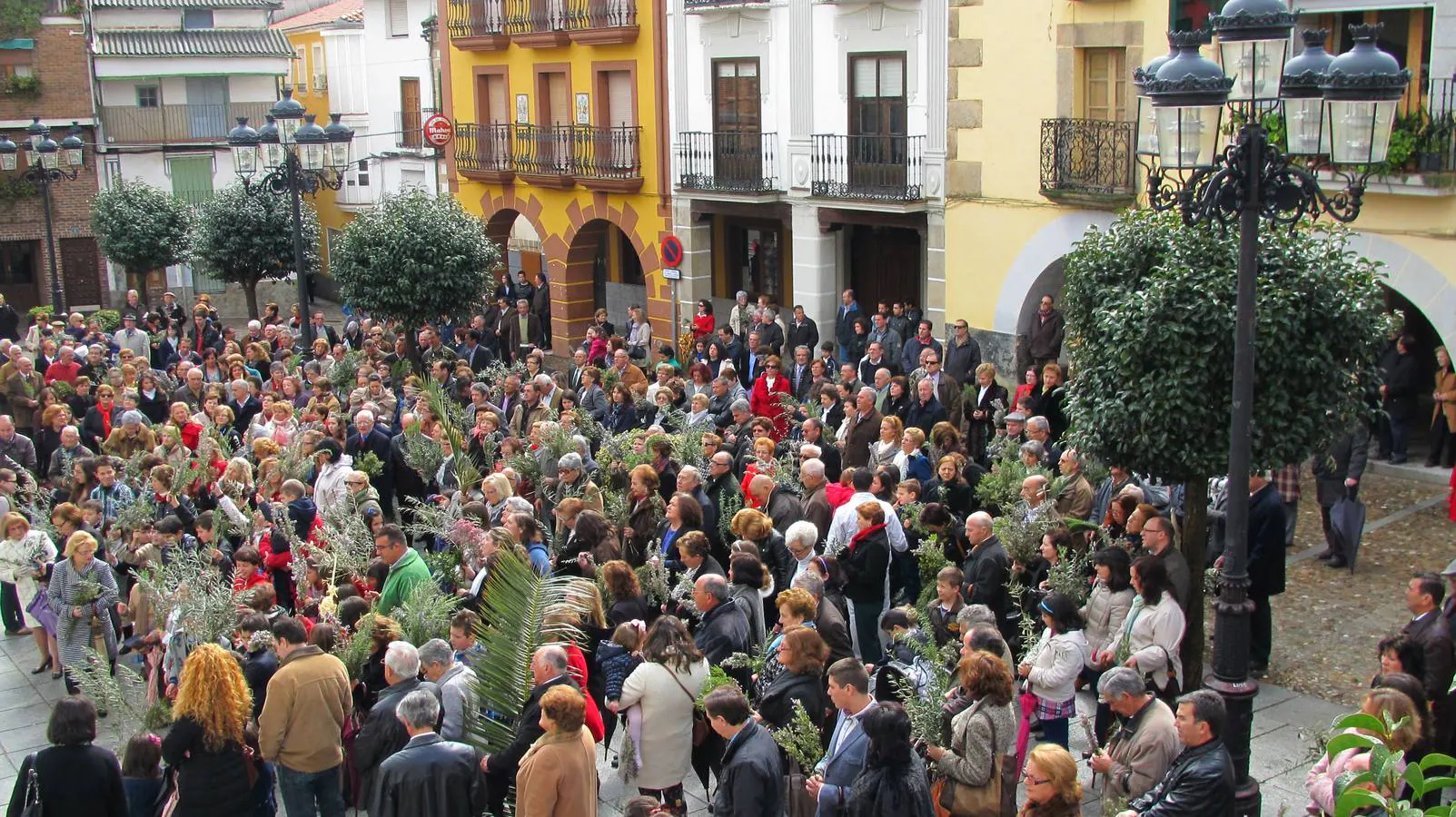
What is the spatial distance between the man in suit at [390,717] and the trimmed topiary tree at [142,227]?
24.2m

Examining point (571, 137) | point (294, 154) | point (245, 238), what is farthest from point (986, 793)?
point (245, 238)

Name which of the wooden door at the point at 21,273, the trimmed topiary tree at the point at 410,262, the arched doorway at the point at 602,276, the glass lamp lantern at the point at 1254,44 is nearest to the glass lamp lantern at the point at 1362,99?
the glass lamp lantern at the point at 1254,44

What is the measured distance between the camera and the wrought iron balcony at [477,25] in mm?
26938

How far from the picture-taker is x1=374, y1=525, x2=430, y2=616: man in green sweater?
31.3 ft

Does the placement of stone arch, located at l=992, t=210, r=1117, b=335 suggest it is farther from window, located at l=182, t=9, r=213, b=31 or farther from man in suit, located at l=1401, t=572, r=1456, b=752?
window, located at l=182, t=9, r=213, b=31

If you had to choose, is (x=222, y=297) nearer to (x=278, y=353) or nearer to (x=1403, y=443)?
(x=278, y=353)

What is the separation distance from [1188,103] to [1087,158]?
10632 millimetres

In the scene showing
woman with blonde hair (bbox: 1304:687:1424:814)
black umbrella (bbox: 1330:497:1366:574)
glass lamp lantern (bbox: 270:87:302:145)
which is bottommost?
black umbrella (bbox: 1330:497:1366:574)

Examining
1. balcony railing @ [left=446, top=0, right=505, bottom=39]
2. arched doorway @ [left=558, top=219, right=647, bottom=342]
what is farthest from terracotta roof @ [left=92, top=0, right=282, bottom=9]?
arched doorway @ [left=558, top=219, right=647, bottom=342]

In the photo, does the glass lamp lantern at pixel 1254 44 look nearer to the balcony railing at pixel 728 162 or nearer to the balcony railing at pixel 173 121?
the balcony railing at pixel 728 162

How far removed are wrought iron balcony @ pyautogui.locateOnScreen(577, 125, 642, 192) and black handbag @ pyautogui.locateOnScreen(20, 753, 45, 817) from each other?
18273 millimetres

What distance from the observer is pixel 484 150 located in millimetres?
28109

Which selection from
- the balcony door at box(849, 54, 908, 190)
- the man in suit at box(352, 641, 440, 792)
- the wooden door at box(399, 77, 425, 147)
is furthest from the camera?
the wooden door at box(399, 77, 425, 147)

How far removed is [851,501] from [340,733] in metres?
3.78
